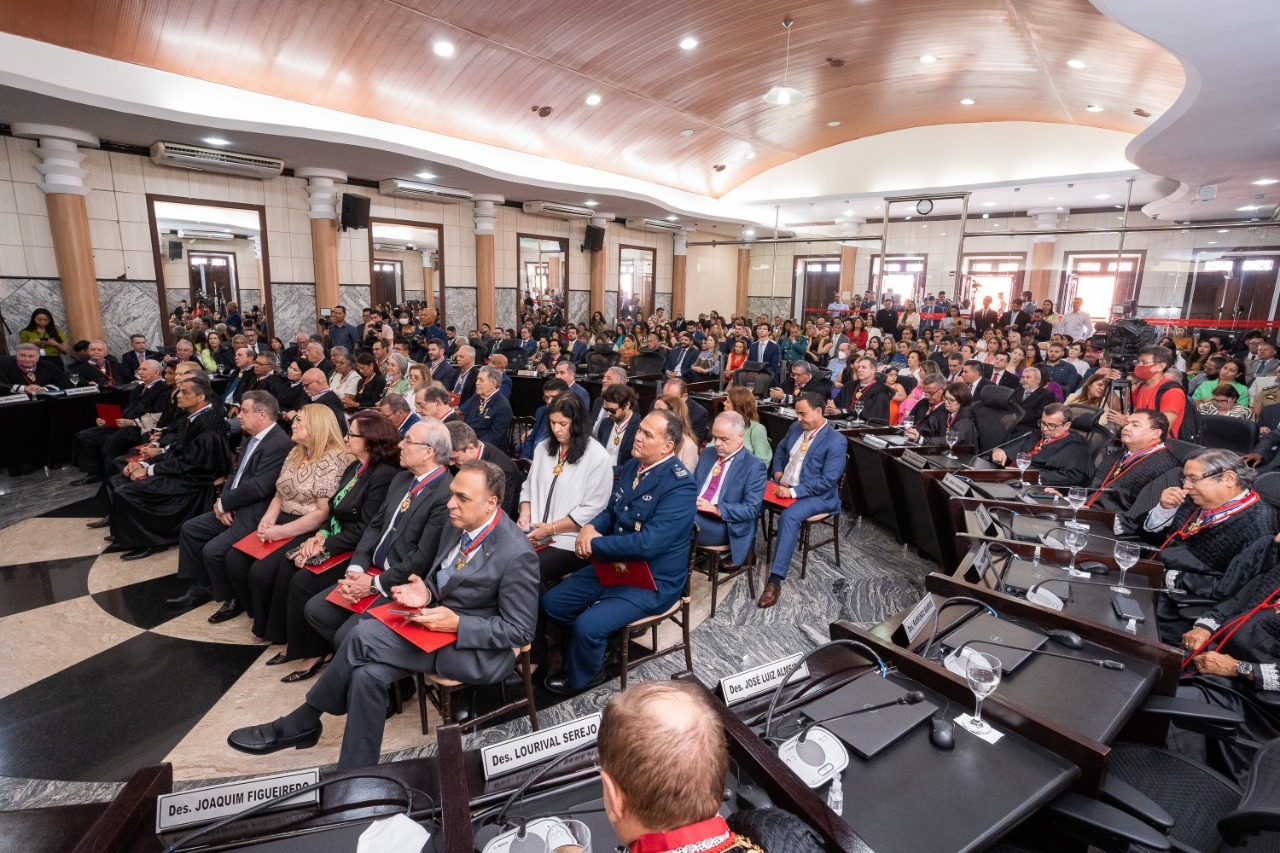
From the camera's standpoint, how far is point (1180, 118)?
5.89 meters

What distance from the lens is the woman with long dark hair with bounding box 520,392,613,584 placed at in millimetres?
3387

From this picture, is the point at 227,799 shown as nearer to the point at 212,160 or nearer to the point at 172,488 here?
the point at 172,488

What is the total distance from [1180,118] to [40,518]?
1035cm

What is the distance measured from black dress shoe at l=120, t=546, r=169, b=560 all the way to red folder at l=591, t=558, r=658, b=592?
3.42 metres

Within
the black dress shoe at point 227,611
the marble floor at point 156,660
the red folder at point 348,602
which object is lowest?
the marble floor at point 156,660

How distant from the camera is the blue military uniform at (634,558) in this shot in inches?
111

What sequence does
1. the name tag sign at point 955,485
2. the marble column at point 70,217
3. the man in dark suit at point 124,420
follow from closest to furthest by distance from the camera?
the name tag sign at point 955,485 → the man in dark suit at point 124,420 → the marble column at point 70,217

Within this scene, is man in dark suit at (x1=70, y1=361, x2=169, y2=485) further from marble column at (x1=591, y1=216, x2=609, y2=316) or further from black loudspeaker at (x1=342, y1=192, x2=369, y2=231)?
marble column at (x1=591, y1=216, x2=609, y2=316)

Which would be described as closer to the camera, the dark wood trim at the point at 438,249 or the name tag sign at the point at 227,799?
the name tag sign at the point at 227,799

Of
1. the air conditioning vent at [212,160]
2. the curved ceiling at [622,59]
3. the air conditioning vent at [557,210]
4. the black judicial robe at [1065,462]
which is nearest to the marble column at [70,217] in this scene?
the air conditioning vent at [212,160]

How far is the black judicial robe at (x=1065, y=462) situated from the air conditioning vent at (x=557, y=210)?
1051 centimetres

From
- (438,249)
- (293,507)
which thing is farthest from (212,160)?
(293,507)

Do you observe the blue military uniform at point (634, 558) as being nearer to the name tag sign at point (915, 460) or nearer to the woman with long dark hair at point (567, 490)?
the woman with long dark hair at point (567, 490)

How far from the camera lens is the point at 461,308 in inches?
504
